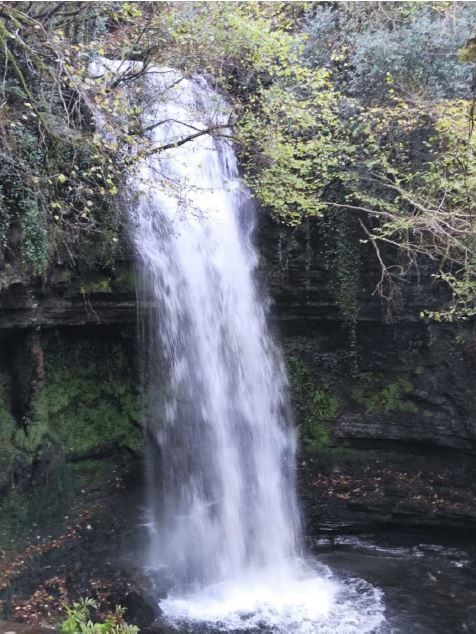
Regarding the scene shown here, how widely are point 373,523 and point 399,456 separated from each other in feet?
4.22

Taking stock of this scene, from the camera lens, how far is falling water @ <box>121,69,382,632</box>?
876 centimetres

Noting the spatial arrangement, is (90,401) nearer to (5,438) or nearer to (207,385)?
(5,438)

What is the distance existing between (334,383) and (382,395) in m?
Answer: 0.93

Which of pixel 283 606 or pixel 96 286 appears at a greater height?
pixel 96 286

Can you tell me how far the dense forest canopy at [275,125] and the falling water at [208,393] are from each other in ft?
2.22

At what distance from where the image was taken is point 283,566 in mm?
8875

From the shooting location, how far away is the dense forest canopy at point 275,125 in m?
7.41

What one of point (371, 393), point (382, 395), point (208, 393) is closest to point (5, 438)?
point (208, 393)

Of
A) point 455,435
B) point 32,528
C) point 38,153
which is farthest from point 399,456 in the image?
point 38,153

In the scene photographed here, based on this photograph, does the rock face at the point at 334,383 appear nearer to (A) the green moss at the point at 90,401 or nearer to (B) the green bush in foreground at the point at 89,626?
(A) the green moss at the point at 90,401

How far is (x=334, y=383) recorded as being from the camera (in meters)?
10.7

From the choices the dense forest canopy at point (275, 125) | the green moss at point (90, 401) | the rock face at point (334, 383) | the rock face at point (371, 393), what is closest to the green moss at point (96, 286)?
the rock face at point (334, 383)

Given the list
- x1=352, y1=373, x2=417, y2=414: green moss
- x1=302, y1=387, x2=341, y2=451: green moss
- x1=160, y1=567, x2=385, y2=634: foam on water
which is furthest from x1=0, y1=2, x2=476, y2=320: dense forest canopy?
x1=160, y1=567, x2=385, y2=634: foam on water

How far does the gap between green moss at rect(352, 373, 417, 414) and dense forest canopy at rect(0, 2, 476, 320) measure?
5.36ft
